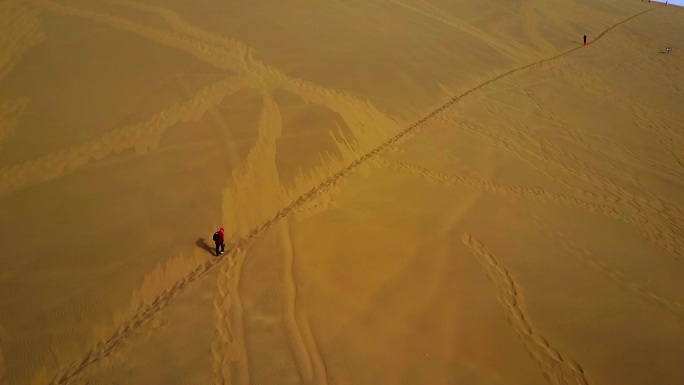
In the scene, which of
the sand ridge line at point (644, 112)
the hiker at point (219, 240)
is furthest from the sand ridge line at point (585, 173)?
the hiker at point (219, 240)

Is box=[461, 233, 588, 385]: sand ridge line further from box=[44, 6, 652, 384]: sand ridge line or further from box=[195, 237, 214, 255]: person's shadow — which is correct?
box=[195, 237, 214, 255]: person's shadow

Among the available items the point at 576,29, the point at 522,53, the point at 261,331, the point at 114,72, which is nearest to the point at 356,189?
the point at 261,331

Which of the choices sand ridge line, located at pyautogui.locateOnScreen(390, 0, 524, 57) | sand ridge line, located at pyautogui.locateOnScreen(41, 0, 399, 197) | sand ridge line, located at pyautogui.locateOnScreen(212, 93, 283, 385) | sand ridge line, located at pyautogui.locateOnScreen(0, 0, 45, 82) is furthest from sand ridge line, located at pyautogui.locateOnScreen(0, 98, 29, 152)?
sand ridge line, located at pyautogui.locateOnScreen(390, 0, 524, 57)

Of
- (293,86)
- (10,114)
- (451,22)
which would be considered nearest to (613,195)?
(293,86)

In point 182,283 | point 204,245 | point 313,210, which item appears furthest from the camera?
point 313,210

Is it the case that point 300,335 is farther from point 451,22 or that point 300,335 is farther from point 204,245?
point 451,22

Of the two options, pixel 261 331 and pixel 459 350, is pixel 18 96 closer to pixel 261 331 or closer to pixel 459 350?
pixel 261 331

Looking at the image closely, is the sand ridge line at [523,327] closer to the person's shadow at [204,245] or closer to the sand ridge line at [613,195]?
the sand ridge line at [613,195]
